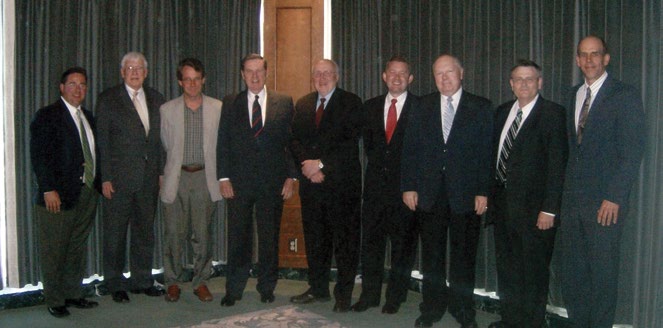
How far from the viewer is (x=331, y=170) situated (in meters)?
3.97

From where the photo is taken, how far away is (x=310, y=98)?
413 cm

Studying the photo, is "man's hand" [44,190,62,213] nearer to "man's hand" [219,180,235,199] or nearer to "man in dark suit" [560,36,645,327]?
"man's hand" [219,180,235,199]

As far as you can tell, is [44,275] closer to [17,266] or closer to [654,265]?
[17,266]

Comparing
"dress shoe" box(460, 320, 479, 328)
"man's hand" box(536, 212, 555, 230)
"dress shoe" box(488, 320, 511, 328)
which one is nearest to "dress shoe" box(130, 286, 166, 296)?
"dress shoe" box(460, 320, 479, 328)

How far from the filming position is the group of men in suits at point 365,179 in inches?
129

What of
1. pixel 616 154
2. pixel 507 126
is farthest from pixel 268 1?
pixel 616 154

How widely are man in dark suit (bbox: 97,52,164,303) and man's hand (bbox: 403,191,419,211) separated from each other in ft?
6.06

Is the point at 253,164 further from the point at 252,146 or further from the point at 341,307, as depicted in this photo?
the point at 341,307

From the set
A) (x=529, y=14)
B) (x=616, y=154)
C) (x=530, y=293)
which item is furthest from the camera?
(x=529, y=14)

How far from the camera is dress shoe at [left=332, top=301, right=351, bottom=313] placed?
4.05m

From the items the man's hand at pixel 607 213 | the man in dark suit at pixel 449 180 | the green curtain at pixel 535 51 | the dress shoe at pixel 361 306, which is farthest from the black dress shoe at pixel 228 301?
the man's hand at pixel 607 213

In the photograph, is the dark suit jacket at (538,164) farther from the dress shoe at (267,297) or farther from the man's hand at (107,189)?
the man's hand at (107,189)

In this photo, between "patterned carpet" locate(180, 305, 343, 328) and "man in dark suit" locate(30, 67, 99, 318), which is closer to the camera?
"patterned carpet" locate(180, 305, 343, 328)

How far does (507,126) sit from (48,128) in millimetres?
2914
